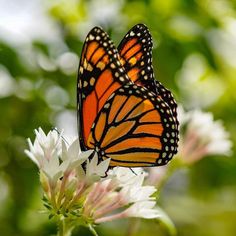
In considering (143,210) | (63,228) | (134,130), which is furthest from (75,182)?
(134,130)

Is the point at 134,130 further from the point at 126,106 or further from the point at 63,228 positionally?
the point at 63,228

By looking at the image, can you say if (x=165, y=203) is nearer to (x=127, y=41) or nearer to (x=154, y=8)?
(x=154, y=8)

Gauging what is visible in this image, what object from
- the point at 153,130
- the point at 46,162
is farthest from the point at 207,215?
the point at 46,162

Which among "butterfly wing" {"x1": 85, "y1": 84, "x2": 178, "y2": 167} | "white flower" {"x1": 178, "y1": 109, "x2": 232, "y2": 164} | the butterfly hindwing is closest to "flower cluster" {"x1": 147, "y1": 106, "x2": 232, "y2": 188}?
"white flower" {"x1": 178, "y1": 109, "x2": 232, "y2": 164}

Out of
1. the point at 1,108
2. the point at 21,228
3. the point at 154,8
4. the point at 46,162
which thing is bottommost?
the point at 46,162

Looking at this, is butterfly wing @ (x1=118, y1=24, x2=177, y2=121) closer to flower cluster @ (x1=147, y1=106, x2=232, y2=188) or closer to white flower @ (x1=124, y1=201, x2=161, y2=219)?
white flower @ (x1=124, y1=201, x2=161, y2=219)

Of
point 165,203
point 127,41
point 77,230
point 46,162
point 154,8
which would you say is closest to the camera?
point 46,162

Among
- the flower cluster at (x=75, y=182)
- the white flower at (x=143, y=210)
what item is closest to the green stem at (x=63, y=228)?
the flower cluster at (x=75, y=182)

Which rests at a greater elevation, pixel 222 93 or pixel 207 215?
pixel 222 93
